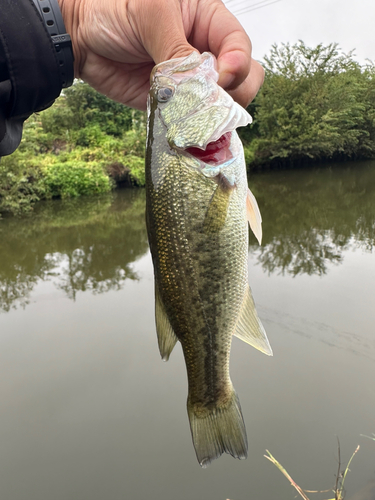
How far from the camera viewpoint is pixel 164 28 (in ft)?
4.72

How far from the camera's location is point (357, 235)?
10375mm

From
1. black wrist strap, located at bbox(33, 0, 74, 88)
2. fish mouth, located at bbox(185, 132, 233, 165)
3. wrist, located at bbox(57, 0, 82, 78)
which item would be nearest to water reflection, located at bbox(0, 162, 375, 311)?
wrist, located at bbox(57, 0, 82, 78)

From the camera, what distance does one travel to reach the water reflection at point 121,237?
341 inches

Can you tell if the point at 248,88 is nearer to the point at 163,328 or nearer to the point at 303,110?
the point at 163,328

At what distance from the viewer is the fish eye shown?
1.47 m

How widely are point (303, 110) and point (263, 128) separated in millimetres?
2749

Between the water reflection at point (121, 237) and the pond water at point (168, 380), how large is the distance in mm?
74

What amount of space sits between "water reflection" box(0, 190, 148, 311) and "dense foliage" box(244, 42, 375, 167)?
12609 millimetres

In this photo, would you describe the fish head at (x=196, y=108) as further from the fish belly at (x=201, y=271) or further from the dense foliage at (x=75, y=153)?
the dense foliage at (x=75, y=153)

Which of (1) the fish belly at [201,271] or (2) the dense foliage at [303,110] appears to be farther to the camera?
(2) the dense foliage at [303,110]

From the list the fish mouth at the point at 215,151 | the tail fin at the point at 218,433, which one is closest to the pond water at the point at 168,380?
the tail fin at the point at 218,433

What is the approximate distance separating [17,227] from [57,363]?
29.2 ft

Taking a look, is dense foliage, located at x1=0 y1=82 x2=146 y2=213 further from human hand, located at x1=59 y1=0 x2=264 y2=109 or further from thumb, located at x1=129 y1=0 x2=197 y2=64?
thumb, located at x1=129 y1=0 x2=197 y2=64

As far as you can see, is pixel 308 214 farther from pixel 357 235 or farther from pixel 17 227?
pixel 17 227
